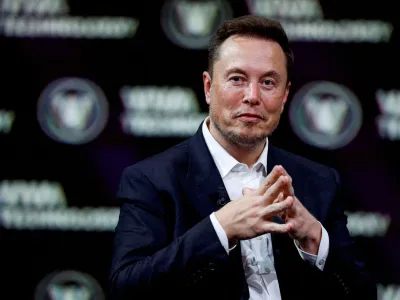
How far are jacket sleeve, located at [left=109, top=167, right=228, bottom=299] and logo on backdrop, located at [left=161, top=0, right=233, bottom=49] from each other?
111 cm

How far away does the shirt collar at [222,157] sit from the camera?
64.0 inches

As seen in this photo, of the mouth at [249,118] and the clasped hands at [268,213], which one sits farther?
the mouth at [249,118]

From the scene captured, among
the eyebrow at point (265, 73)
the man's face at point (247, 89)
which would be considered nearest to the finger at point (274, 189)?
the man's face at point (247, 89)

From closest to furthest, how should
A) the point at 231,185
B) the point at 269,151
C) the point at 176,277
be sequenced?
the point at 176,277
the point at 231,185
the point at 269,151

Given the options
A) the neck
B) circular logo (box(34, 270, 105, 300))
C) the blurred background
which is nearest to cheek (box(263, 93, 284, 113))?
the neck

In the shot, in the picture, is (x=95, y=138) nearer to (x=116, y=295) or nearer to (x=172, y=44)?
(x=172, y=44)

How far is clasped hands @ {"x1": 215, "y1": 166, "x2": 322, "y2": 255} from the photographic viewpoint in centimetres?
136

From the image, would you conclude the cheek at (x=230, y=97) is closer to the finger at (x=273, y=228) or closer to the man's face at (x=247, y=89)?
the man's face at (x=247, y=89)

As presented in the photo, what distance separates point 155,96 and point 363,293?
128 centimetres

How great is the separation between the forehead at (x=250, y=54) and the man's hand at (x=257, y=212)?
33 cm

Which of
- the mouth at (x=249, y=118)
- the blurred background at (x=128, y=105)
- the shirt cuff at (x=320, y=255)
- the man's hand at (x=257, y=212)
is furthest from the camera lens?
the blurred background at (x=128, y=105)

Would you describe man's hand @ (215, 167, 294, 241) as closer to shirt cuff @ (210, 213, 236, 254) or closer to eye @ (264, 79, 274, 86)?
shirt cuff @ (210, 213, 236, 254)

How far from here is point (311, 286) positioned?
1.51 metres

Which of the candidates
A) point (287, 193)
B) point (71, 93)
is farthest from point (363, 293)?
point (71, 93)
